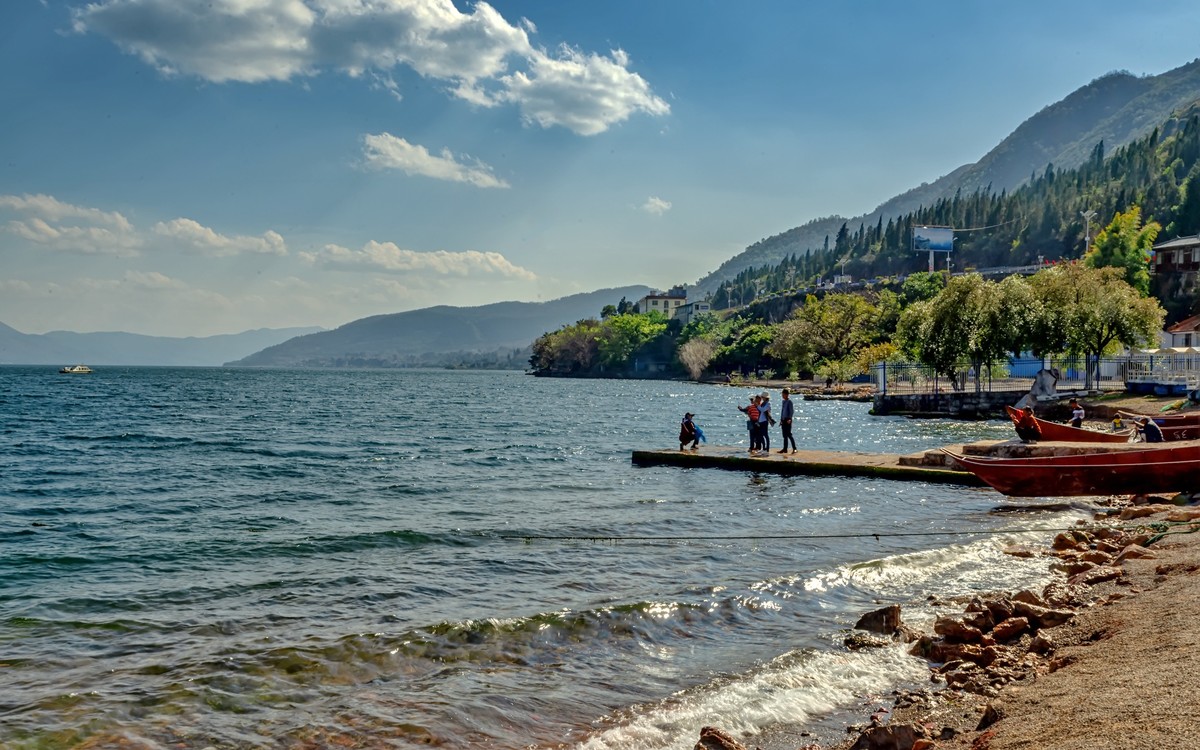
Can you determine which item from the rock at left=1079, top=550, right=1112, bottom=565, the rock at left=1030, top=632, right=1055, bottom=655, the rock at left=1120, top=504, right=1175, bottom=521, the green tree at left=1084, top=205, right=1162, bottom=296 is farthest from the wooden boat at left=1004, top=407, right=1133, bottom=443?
the green tree at left=1084, top=205, right=1162, bottom=296

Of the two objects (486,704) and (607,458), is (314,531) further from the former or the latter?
(607,458)

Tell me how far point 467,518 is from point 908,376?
59.4 metres

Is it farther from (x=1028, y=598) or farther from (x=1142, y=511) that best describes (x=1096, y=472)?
(x=1028, y=598)

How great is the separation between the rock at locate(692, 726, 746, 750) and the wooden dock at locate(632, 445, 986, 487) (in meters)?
17.6

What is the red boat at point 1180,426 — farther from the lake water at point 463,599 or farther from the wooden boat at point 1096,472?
the lake water at point 463,599

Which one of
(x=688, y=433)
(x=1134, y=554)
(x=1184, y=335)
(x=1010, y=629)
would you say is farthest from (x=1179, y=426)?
(x=1184, y=335)

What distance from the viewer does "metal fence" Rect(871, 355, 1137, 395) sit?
2115 inches

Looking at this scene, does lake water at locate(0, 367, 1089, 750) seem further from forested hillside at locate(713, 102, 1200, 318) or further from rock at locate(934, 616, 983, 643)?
forested hillside at locate(713, 102, 1200, 318)

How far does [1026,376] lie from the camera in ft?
241

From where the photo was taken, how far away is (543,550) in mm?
16000

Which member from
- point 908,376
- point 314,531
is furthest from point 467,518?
point 908,376

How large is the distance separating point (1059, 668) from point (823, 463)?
17426 millimetres

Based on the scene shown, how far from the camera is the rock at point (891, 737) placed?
671 cm

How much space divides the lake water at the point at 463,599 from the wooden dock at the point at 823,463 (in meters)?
0.88
